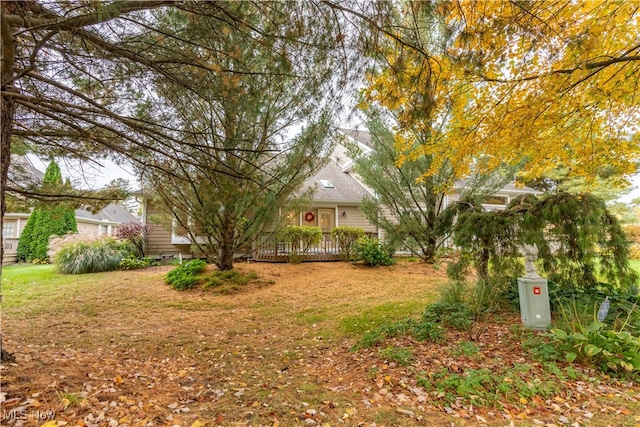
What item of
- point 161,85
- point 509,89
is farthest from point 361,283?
point 161,85

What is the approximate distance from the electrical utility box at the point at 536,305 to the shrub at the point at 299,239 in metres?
7.74

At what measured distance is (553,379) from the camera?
2809mm

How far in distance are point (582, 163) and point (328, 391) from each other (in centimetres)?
558

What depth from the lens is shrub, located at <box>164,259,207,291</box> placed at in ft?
24.8

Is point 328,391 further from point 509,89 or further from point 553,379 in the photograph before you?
point 509,89

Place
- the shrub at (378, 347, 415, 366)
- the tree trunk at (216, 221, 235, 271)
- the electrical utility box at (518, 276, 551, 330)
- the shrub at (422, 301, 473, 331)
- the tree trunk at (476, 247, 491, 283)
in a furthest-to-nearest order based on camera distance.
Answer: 1. the tree trunk at (216, 221, 235, 271)
2. the tree trunk at (476, 247, 491, 283)
3. the shrub at (422, 301, 473, 331)
4. the electrical utility box at (518, 276, 551, 330)
5. the shrub at (378, 347, 415, 366)

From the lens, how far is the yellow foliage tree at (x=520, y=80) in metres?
2.95

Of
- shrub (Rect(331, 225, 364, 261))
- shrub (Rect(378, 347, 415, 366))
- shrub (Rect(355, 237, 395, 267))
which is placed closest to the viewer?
shrub (Rect(378, 347, 415, 366))

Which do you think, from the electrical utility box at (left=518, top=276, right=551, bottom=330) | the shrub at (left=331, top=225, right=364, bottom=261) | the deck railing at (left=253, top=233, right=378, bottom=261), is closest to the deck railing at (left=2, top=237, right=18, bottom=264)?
the deck railing at (left=253, top=233, right=378, bottom=261)

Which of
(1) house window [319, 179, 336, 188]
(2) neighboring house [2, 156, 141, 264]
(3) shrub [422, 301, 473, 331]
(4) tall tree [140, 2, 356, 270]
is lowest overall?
(3) shrub [422, 301, 473, 331]

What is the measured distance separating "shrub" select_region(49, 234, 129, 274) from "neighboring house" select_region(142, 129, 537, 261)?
5.60 ft

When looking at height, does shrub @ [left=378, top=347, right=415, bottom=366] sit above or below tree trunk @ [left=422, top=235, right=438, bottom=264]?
below

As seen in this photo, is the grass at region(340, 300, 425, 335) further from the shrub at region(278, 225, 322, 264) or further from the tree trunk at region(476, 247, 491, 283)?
the shrub at region(278, 225, 322, 264)

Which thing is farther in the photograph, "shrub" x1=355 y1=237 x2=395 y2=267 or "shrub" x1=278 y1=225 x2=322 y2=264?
"shrub" x1=278 y1=225 x2=322 y2=264
